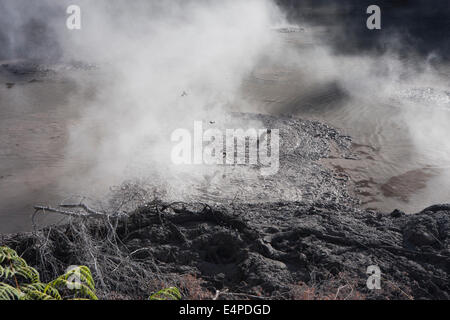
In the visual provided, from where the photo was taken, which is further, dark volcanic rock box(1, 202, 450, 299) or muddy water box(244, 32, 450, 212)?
muddy water box(244, 32, 450, 212)

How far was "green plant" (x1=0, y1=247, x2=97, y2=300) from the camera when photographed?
2975mm

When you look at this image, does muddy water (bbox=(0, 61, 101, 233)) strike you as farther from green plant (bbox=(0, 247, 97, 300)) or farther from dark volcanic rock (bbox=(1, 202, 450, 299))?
green plant (bbox=(0, 247, 97, 300))

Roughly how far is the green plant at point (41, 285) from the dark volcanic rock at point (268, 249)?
311 millimetres

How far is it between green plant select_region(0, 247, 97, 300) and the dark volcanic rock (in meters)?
0.31

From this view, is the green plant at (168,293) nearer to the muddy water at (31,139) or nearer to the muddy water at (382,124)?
the muddy water at (31,139)

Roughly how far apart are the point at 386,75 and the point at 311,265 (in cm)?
921

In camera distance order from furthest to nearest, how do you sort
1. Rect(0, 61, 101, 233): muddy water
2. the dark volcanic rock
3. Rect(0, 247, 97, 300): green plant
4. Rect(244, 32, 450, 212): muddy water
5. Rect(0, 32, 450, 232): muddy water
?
Rect(244, 32, 450, 212): muddy water < Rect(0, 32, 450, 232): muddy water < Rect(0, 61, 101, 233): muddy water < the dark volcanic rock < Rect(0, 247, 97, 300): green plant

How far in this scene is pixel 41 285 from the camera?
3393 mm

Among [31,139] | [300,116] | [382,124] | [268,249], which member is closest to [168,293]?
[268,249]

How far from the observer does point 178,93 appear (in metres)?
10.3

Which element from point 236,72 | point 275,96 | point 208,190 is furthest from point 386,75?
point 208,190

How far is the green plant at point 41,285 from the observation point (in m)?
2.97

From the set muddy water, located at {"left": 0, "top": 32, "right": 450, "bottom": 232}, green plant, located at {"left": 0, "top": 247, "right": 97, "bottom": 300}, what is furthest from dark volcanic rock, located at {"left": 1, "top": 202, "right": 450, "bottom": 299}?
muddy water, located at {"left": 0, "top": 32, "right": 450, "bottom": 232}

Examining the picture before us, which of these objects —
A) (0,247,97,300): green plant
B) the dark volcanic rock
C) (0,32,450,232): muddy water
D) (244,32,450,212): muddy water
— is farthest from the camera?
(244,32,450,212): muddy water
